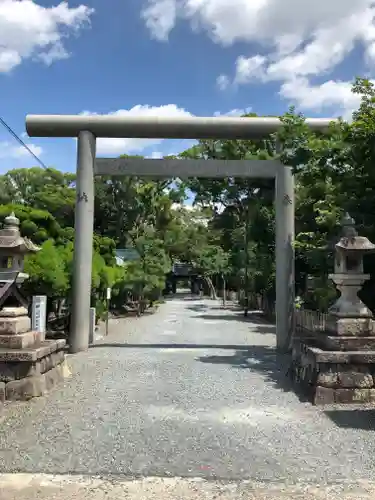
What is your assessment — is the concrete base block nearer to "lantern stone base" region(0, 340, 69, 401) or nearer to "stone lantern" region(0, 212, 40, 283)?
"lantern stone base" region(0, 340, 69, 401)

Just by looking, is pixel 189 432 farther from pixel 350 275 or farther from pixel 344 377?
pixel 350 275

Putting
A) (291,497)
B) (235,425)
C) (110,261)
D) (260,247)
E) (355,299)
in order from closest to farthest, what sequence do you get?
1. (291,497)
2. (235,425)
3. (355,299)
4. (110,261)
5. (260,247)

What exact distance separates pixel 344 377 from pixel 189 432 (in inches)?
118

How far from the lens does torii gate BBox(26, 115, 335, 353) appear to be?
42.4ft

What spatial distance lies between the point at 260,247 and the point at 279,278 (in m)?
11.1

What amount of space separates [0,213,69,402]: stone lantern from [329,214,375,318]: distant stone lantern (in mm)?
5086

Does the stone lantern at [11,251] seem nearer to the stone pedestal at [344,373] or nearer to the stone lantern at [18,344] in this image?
the stone lantern at [18,344]

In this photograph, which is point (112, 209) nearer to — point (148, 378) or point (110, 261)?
point (110, 261)

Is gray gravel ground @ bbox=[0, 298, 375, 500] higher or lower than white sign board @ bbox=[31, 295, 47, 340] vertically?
lower

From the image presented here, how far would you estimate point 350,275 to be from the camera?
28.5 ft

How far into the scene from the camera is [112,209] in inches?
1486

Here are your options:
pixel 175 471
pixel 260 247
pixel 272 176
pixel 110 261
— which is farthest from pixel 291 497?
pixel 260 247

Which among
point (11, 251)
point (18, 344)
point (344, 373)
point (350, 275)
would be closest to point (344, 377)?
point (344, 373)

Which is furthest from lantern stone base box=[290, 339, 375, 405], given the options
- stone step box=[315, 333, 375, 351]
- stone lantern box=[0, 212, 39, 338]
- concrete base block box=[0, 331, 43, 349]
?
stone lantern box=[0, 212, 39, 338]
